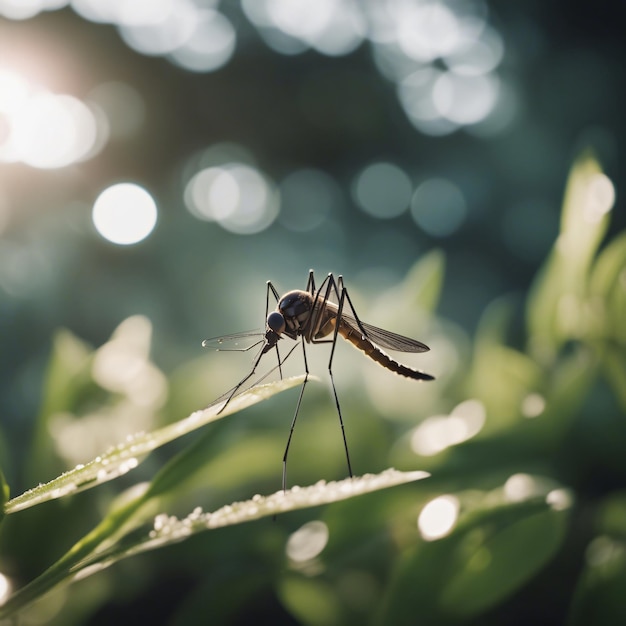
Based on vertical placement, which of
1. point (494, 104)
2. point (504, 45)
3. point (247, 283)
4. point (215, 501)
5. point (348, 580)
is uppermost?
point (504, 45)

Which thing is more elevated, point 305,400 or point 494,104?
point 494,104

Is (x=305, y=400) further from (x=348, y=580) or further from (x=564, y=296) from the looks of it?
(x=564, y=296)

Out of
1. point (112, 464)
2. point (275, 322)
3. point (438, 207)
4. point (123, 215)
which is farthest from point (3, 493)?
point (438, 207)

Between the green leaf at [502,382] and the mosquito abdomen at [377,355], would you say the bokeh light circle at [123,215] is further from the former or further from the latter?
the green leaf at [502,382]

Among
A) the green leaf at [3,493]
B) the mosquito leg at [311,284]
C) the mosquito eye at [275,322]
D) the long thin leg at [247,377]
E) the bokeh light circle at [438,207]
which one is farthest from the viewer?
the bokeh light circle at [438,207]

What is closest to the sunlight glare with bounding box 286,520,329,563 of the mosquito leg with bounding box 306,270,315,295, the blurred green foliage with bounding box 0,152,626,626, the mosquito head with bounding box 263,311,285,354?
the blurred green foliage with bounding box 0,152,626,626

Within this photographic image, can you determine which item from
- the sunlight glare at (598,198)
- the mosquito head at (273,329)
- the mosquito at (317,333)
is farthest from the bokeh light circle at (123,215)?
the sunlight glare at (598,198)

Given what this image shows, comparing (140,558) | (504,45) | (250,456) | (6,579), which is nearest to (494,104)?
(504,45)
